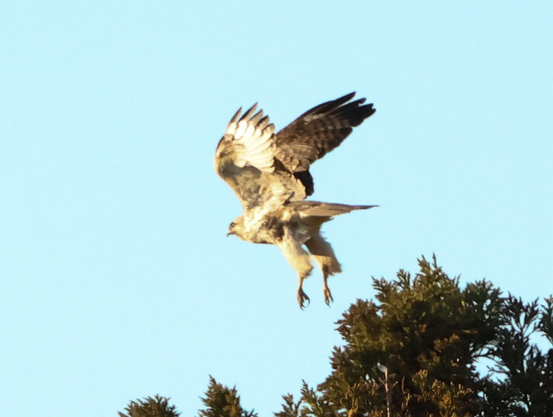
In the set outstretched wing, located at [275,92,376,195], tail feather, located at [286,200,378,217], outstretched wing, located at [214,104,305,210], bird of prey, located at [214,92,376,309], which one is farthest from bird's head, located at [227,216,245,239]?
outstretched wing, located at [275,92,376,195]

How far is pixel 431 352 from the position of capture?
1738 centimetres

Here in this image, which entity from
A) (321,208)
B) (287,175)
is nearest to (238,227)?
(287,175)

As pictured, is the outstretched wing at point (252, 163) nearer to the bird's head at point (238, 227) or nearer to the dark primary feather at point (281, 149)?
the dark primary feather at point (281, 149)

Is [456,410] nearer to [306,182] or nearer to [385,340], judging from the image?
[385,340]

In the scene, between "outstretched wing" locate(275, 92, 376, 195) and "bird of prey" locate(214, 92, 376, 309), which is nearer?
"bird of prey" locate(214, 92, 376, 309)

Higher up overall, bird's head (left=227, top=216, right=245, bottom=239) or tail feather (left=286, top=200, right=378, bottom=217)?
bird's head (left=227, top=216, right=245, bottom=239)

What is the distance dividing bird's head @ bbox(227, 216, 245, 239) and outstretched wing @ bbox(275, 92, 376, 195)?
95cm

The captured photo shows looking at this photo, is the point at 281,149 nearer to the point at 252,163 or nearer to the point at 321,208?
the point at 252,163

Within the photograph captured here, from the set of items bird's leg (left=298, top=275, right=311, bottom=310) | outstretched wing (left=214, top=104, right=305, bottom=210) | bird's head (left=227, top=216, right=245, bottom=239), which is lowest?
bird's leg (left=298, top=275, right=311, bottom=310)

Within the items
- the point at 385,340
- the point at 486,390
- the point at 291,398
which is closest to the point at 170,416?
the point at 291,398

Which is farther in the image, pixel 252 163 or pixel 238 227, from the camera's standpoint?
pixel 238 227

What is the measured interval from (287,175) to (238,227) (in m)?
0.96

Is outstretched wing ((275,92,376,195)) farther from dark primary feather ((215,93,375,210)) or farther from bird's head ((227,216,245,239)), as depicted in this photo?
bird's head ((227,216,245,239))

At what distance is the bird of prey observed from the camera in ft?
56.0
